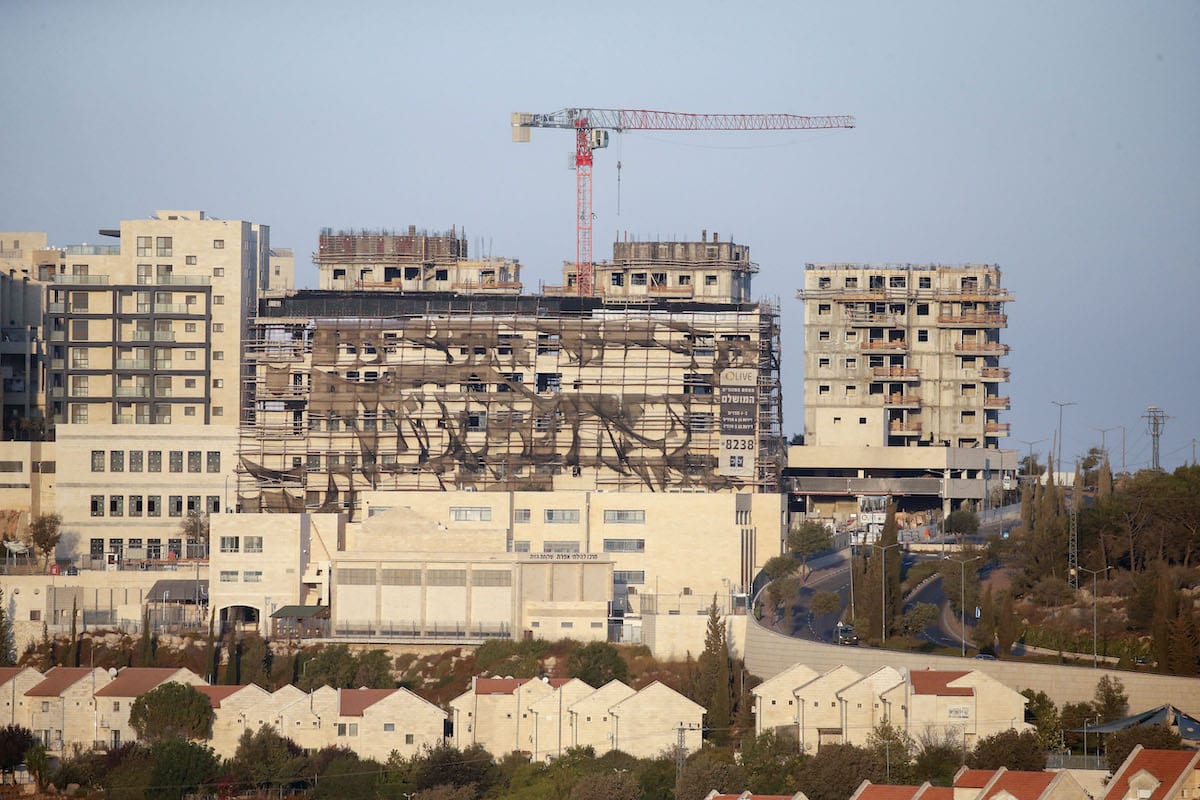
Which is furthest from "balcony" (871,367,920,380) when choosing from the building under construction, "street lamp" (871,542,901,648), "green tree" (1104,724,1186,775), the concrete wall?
"green tree" (1104,724,1186,775)

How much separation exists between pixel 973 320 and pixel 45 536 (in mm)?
55276

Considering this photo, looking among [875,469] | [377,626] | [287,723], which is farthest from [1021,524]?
[287,723]

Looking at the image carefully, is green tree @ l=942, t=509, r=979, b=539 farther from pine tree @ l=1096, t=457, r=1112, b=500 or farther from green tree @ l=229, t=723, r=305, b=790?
green tree @ l=229, t=723, r=305, b=790

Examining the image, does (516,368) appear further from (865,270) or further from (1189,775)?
(1189,775)

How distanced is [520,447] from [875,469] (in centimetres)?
2367

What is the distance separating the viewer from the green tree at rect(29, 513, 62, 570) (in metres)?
106

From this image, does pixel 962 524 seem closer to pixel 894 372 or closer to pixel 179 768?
pixel 894 372

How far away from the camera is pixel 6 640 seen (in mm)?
96438

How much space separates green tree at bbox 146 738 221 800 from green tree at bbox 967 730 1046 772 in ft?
86.6

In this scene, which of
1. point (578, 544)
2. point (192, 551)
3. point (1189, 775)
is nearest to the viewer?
point (1189, 775)

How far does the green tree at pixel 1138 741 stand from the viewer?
69.9 meters

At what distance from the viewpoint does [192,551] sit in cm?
10888

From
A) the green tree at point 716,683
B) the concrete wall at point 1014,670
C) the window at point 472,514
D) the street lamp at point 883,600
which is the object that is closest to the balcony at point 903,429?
the window at point 472,514

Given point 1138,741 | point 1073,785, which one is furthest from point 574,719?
point 1138,741
